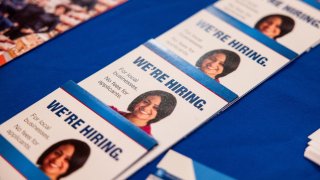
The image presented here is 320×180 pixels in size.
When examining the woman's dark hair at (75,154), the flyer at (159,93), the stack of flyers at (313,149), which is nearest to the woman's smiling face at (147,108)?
the flyer at (159,93)

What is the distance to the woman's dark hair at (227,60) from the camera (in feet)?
2.45

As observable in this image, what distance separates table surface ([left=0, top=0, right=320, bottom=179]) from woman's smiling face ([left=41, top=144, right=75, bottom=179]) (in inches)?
4.7

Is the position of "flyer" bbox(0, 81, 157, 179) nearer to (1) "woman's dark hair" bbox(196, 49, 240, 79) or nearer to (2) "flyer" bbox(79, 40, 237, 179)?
(2) "flyer" bbox(79, 40, 237, 179)

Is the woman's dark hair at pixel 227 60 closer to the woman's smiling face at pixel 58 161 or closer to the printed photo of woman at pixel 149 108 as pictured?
the printed photo of woman at pixel 149 108

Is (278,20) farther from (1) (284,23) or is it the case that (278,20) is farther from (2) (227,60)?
(2) (227,60)

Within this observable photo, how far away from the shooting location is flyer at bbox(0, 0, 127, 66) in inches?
31.5

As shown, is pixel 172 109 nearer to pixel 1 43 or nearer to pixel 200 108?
pixel 200 108

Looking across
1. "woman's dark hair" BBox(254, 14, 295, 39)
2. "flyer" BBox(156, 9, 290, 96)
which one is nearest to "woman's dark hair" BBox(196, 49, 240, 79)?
"flyer" BBox(156, 9, 290, 96)

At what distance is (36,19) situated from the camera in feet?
2.78

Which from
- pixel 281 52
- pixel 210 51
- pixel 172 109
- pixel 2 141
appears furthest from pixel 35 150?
Answer: pixel 281 52

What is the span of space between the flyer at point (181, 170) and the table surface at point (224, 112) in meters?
0.01

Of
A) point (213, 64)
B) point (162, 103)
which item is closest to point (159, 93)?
point (162, 103)

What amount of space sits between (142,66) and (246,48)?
0.69 feet

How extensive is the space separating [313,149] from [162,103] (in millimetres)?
261
